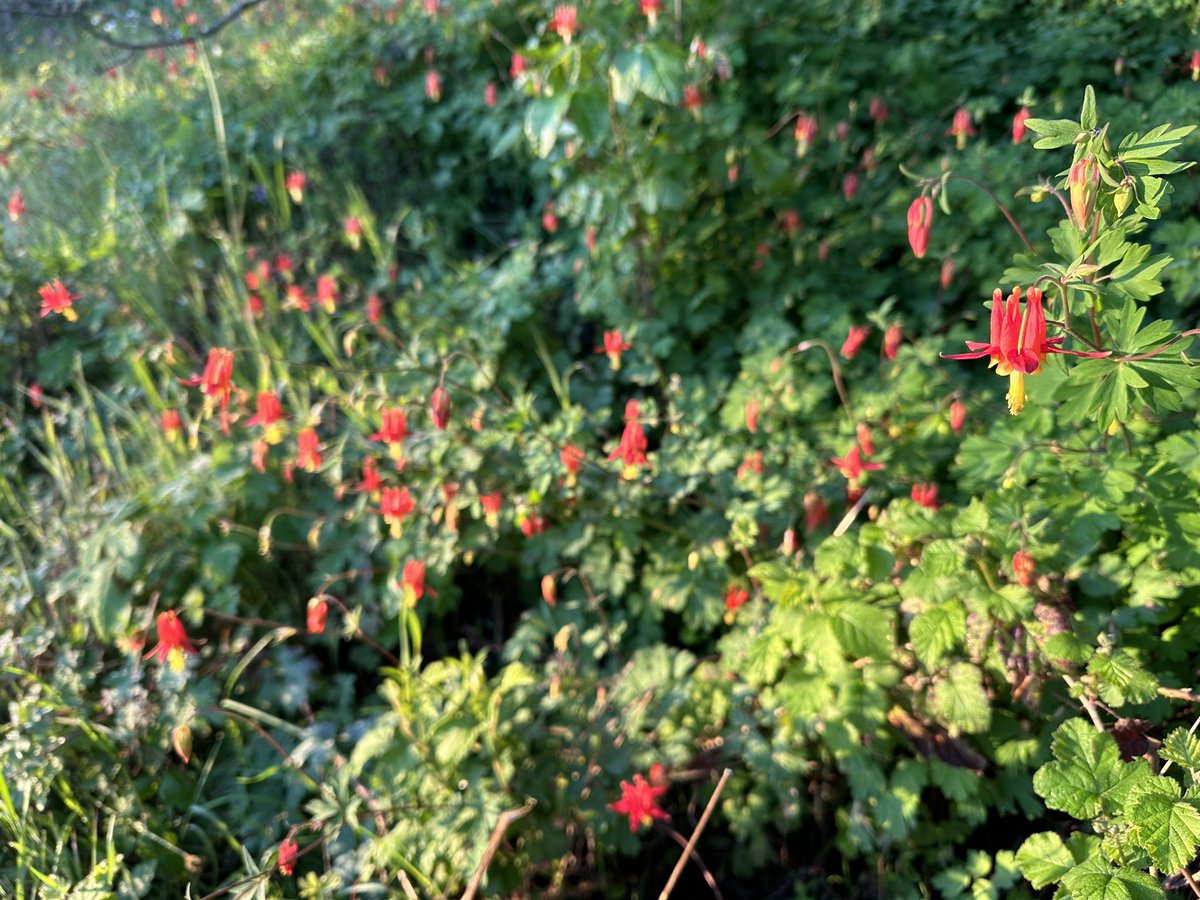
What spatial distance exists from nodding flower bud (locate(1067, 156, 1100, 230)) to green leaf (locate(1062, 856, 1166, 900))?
0.90 m

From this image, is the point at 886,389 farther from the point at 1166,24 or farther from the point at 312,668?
the point at 312,668

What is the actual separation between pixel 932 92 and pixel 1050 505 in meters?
1.66

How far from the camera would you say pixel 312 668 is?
7.17 ft

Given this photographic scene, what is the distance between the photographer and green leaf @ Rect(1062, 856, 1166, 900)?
101 centimetres

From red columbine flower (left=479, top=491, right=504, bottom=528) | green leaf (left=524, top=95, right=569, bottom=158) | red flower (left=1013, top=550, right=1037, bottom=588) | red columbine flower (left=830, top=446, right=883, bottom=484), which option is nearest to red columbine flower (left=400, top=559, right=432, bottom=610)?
red columbine flower (left=479, top=491, right=504, bottom=528)

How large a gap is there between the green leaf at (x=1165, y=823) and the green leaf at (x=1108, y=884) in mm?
59

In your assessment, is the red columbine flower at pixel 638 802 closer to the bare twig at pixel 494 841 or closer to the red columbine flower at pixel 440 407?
the bare twig at pixel 494 841

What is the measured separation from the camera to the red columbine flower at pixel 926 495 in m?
1.67

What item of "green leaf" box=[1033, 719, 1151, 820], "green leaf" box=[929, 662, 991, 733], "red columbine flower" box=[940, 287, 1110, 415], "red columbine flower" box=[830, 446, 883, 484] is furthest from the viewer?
"red columbine flower" box=[830, 446, 883, 484]

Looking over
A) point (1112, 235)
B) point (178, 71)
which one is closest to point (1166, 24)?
point (1112, 235)

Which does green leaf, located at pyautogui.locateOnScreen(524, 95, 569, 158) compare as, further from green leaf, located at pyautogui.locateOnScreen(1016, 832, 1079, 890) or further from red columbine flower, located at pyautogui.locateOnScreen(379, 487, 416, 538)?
green leaf, located at pyautogui.locateOnScreen(1016, 832, 1079, 890)

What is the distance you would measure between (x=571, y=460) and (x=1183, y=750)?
1.26m

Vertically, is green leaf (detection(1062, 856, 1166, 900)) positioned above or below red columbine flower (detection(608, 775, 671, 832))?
above

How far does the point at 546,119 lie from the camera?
2.09 meters
